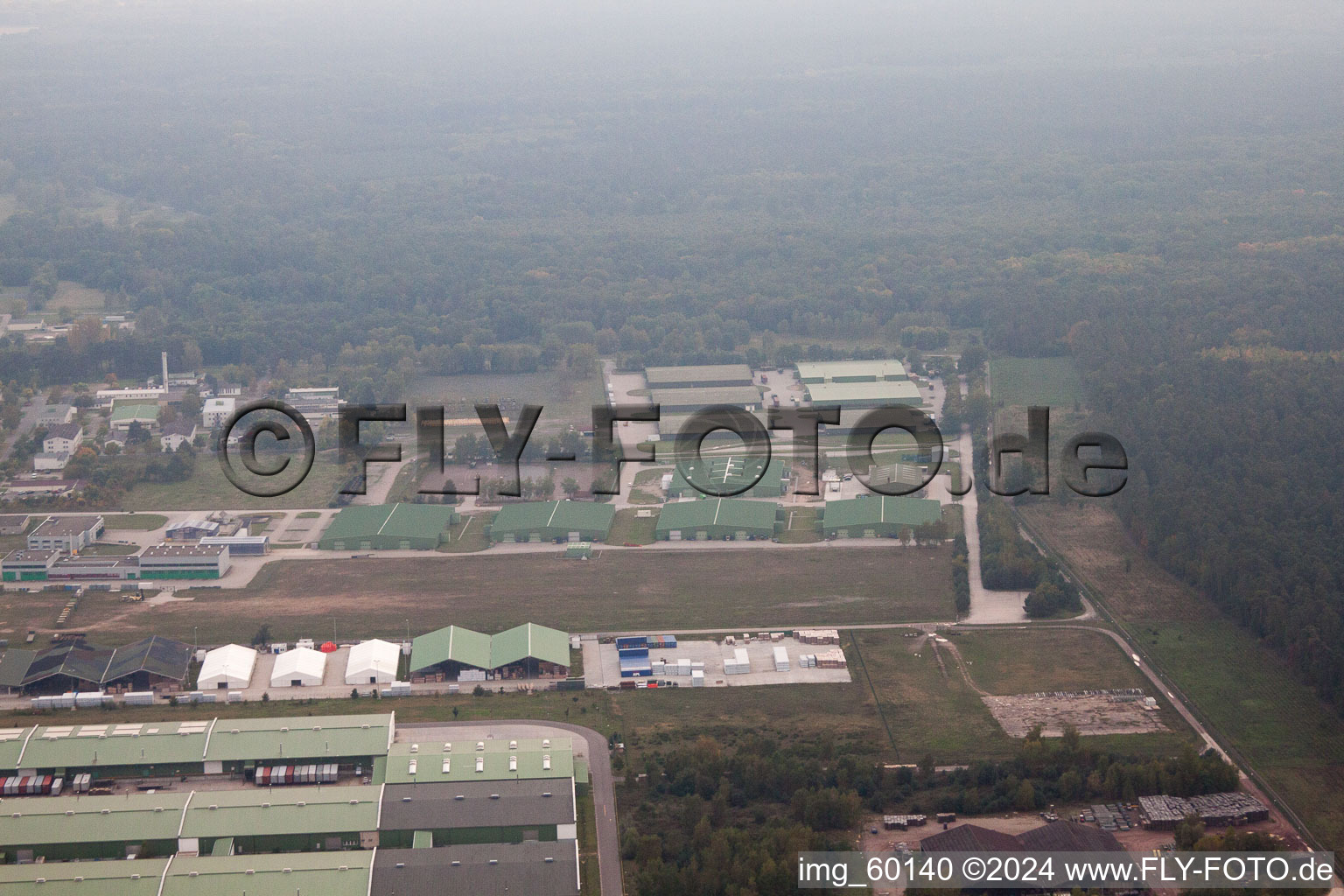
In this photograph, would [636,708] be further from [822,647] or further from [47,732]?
[47,732]

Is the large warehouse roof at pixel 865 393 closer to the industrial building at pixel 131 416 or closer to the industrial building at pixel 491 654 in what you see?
the industrial building at pixel 491 654

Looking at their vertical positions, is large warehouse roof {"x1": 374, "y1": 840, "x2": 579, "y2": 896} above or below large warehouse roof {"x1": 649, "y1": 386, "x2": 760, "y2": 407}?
below

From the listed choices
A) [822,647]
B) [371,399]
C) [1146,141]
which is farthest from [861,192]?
[822,647]

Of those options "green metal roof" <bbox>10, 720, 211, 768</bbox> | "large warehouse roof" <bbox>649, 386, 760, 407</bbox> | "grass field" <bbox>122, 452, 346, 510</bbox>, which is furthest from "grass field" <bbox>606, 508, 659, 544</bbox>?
"green metal roof" <bbox>10, 720, 211, 768</bbox>

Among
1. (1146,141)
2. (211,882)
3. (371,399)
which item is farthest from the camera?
(1146,141)

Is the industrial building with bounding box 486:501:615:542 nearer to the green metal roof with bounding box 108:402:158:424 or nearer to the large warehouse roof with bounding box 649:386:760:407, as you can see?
the large warehouse roof with bounding box 649:386:760:407

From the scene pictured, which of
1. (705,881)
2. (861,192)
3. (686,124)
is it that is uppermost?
(686,124)

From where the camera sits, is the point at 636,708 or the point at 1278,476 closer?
the point at 636,708

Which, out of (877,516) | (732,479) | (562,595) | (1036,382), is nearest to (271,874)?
(562,595)

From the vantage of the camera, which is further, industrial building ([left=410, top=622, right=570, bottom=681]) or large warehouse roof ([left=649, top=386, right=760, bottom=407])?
large warehouse roof ([left=649, top=386, right=760, bottom=407])
